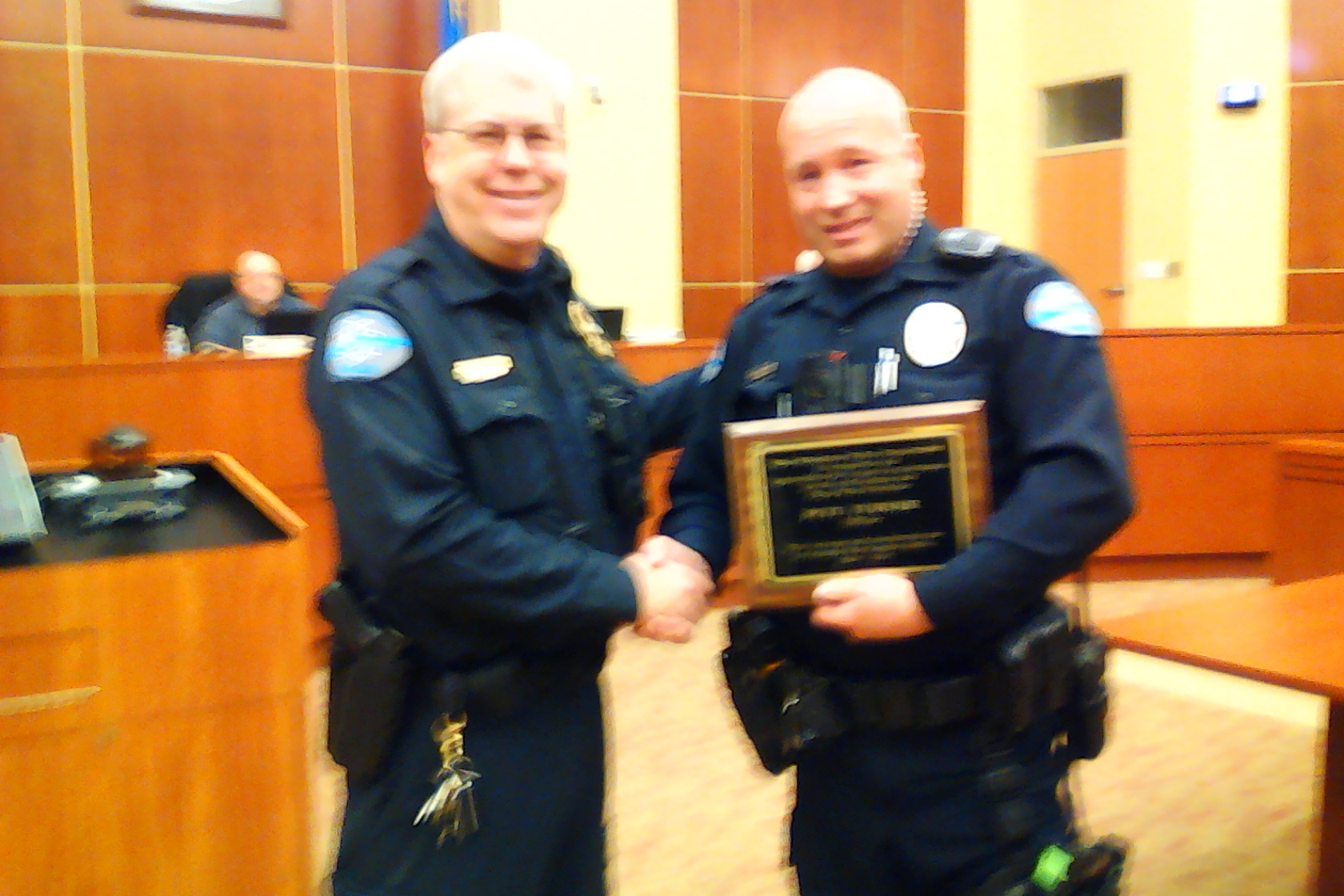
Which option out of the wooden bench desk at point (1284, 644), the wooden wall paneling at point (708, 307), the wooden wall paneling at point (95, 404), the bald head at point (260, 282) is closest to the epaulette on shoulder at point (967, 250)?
the wooden bench desk at point (1284, 644)

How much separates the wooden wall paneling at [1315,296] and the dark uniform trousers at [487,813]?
6.87 metres

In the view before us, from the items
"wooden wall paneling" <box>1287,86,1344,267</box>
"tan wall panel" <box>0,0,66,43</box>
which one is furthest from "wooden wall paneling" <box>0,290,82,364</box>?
"wooden wall paneling" <box>1287,86,1344,267</box>

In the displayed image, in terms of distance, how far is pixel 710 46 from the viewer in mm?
6828

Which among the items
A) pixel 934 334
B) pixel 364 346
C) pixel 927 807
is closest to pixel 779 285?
pixel 934 334

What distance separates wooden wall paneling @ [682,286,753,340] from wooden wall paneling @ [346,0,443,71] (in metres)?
2.06

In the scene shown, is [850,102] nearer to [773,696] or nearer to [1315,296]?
[773,696]

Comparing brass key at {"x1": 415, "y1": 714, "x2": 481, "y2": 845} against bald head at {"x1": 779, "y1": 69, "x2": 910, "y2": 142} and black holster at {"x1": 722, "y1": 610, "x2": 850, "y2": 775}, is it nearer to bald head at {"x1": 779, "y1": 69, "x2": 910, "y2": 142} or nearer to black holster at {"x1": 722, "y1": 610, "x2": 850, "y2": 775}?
black holster at {"x1": 722, "y1": 610, "x2": 850, "y2": 775}

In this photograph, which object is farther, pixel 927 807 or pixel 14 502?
pixel 14 502

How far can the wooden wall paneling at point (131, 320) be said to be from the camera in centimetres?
587

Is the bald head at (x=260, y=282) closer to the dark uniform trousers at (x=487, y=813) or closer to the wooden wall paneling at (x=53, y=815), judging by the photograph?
the wooden wall paneling at (x=53, y=815)

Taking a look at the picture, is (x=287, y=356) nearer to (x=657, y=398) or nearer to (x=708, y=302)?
(x=657, y=398)

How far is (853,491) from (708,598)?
0.88 feet

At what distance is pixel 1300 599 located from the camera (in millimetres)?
2117

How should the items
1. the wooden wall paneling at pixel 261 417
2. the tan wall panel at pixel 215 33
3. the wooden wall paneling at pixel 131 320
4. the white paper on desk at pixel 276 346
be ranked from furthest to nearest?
the wooden wall paneling at pixel 131 320 → the tan wall panel at pixel 215 33 → the white paper on desk at pixel 276 346 → the wooden wall paneling at pixel 261 417
